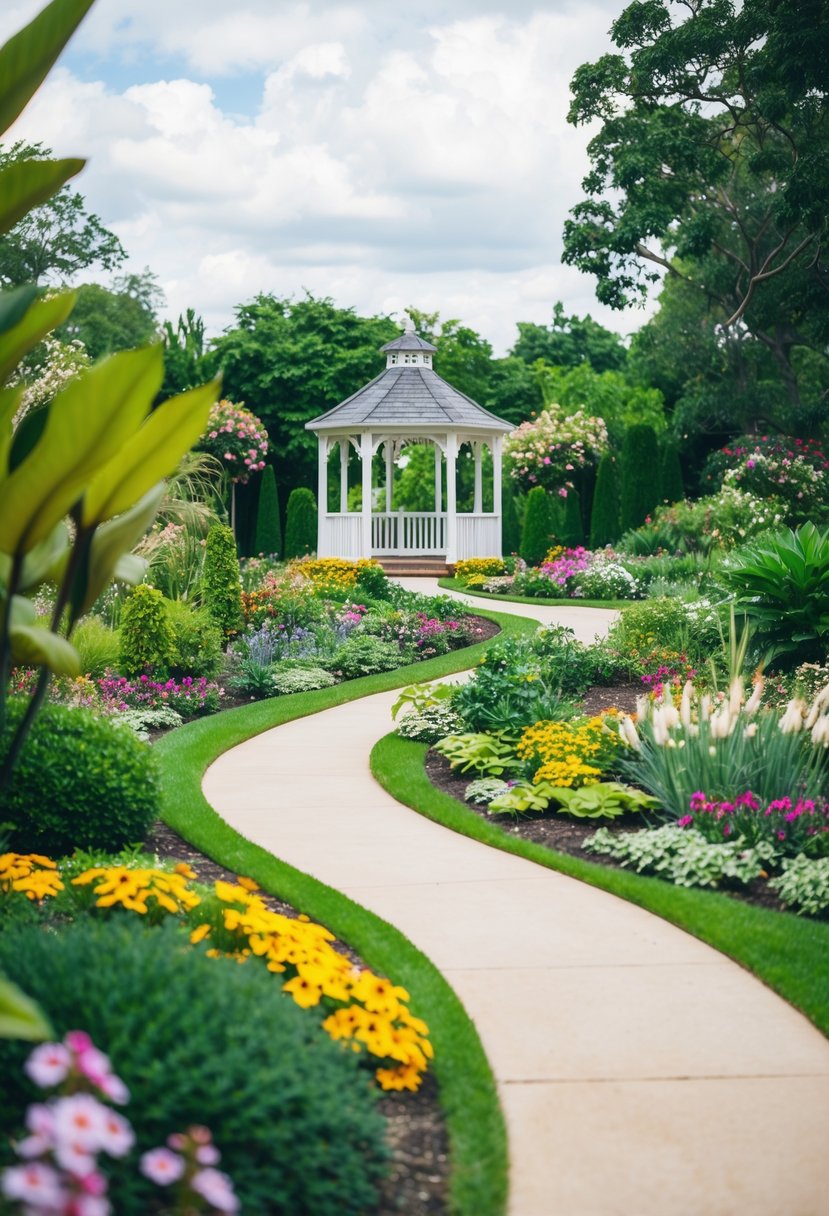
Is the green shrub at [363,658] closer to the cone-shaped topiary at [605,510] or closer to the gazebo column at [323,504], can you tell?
the gazebo column at [323,504]

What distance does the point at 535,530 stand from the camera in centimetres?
2525

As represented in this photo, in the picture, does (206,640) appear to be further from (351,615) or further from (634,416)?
(634,416)

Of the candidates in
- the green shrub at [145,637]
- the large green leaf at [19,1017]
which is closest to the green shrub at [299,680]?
the green shrub at [145,637]

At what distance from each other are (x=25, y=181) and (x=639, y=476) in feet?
80.2

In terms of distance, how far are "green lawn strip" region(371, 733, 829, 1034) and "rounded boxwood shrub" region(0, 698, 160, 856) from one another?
173 centimetres

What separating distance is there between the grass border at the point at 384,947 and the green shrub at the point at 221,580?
3142 millimetres

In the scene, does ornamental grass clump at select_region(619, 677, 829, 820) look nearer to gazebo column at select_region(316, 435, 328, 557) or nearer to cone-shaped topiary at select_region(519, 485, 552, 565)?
gazebo column at select_region(316, 435, 328, 557)

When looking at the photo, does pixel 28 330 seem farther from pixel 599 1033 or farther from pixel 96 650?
pixel 96 650

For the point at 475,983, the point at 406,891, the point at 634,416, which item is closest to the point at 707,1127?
the point at 475,983

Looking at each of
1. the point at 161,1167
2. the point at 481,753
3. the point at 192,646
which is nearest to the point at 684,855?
the point at 481,753

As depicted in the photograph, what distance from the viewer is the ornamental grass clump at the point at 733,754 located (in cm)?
598

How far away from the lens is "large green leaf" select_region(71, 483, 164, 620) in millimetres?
3295

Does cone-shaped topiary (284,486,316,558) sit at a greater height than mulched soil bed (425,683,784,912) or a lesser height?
greater

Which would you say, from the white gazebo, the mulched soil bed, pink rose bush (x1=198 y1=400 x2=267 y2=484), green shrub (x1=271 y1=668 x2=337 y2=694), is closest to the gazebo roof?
the white gazebo
